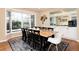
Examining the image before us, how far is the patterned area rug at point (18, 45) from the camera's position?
199cm

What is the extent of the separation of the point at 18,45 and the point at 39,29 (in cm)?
54

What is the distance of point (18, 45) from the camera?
6.67 feet

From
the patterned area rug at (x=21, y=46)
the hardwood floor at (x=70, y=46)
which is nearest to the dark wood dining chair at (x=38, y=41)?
the patterned area rug at (x=21, y=46)

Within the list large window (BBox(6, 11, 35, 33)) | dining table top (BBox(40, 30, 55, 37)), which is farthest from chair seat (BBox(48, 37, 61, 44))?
large window (BBox(6, 11, 35, 33))

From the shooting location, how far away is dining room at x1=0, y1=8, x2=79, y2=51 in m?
1.96

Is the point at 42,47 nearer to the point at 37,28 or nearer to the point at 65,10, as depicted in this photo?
the point at 37,28

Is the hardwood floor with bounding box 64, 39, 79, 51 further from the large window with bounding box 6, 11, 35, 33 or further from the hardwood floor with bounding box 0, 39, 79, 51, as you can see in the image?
the large window with bounding box 6, 11, 35, 33

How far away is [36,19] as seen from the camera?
214 centimetres

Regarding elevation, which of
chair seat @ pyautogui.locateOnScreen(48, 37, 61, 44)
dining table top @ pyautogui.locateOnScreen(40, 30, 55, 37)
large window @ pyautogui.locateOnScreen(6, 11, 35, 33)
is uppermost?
large window @ pyautogui.locateOnScreen(6, 11, 35, 33)

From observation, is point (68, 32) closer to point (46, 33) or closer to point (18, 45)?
point (46, 33)

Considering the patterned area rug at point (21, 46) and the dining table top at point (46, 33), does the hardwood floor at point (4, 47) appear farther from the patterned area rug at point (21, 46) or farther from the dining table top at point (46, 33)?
the dining table top at point (46, 33)

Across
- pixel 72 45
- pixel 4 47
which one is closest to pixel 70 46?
pixel 72 45

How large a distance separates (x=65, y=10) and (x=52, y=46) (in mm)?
746
